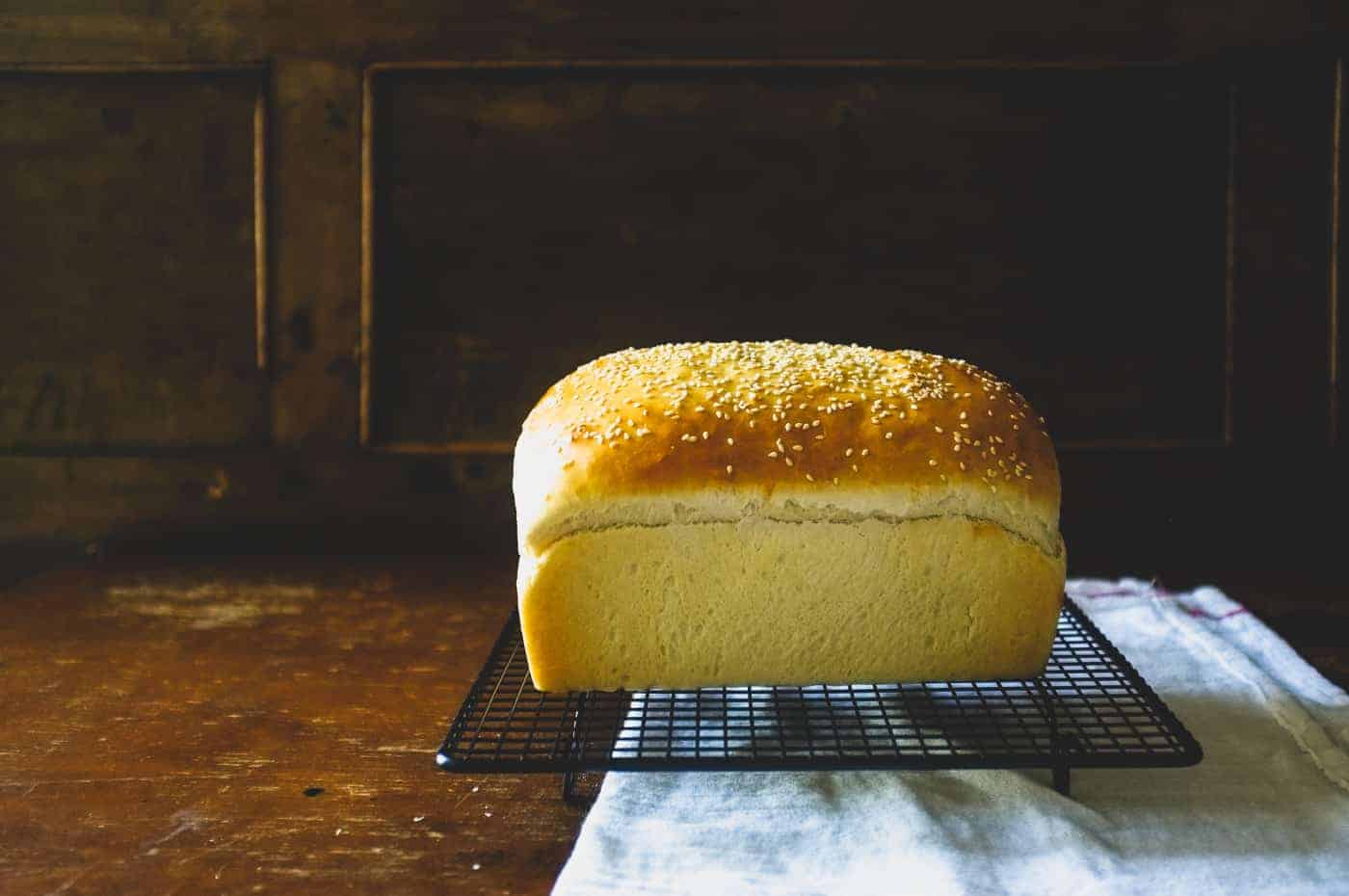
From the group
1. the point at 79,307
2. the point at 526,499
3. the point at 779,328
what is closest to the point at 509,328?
the point at 779,328

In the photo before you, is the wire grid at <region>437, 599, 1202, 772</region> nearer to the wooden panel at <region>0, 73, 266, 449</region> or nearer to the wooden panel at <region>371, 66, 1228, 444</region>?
the wooden panel at <region>371, 66, 1228, 444</region>

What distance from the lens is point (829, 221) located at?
2.03 meters

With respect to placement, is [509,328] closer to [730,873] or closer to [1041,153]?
[1041,153]

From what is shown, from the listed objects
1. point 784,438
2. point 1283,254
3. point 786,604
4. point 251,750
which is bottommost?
point 251,750

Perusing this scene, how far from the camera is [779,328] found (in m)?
2.05

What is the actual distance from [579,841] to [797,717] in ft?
1.07

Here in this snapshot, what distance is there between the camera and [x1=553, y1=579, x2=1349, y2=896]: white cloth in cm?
81

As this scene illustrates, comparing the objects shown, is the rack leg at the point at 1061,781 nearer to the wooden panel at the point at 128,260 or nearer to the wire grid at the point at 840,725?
the wire grid at the point at 840,725

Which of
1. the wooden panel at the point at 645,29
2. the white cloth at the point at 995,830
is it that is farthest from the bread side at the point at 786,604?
the wooden panel at the point at 645,29

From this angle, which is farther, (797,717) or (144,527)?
(144,527)

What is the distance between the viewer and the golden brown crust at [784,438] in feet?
3.37

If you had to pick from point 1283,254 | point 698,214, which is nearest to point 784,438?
point 698,214

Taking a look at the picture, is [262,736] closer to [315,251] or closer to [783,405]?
[783,405]

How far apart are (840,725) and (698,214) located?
4.28 ft
